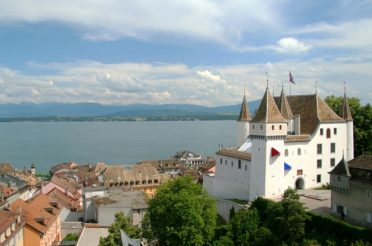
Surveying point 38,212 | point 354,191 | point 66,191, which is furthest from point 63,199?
point 354,191

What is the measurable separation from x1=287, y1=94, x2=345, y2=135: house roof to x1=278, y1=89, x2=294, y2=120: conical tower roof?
4.05 ft

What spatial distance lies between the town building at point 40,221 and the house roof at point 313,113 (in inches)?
1139

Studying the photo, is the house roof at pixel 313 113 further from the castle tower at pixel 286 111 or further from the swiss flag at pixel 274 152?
the swiss flag at pixel 274 152

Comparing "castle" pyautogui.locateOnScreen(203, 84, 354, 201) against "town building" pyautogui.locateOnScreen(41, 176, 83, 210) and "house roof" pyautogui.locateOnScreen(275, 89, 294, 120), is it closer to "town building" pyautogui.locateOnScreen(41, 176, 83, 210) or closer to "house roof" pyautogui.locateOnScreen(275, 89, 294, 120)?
"house roof" pyautogui.locateOnScreen(275, 89, 294, 120)

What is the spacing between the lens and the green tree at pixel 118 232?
119 feet

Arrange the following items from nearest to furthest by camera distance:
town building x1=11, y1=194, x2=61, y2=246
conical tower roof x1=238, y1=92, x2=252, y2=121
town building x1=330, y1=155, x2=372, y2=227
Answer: town building x1=330, y1=155, x2=372, y2=227 → town building x1=11, y1=194, x2=61, y2=246 → conical tower roof x1=238, y1=92, x2=252, y2=121

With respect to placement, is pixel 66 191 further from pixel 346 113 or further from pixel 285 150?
pixel 346 113

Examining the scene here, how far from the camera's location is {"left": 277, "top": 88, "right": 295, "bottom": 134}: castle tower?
5062cm

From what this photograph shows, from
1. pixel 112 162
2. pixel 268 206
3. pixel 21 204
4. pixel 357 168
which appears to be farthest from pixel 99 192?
pixel 112 162

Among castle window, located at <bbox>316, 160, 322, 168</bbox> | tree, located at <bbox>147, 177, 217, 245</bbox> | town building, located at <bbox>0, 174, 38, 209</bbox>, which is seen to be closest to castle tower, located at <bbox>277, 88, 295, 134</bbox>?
castle window, located at <bbox>316, 160, 322, 168</bbox>

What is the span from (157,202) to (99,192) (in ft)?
61.2

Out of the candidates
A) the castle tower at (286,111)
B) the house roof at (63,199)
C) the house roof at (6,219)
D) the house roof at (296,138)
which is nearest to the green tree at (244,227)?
the house roof at (296,138)

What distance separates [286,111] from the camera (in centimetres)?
5097

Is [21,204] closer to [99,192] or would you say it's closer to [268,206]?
[99,192]
